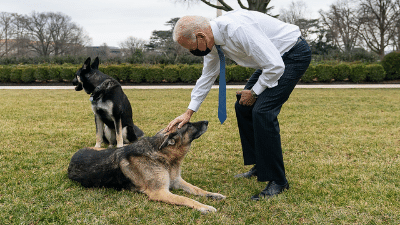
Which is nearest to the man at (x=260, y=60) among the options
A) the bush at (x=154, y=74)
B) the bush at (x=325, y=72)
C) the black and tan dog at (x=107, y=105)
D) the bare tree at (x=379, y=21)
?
the black and tan dog at (x=107, y=105)

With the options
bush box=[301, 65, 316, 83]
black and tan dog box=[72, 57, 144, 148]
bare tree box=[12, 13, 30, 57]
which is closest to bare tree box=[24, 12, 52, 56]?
bare tree box=[12, 13, 30, 57]

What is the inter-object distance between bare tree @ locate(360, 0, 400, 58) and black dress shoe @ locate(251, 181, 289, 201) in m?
35.9

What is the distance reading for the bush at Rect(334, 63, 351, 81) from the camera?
18297 mm

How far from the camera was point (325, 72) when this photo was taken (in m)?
18.3

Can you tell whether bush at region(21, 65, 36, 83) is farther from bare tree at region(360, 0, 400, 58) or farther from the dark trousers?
bare tree at region(360, 0, 400, 58)

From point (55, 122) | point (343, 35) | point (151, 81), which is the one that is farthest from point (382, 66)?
point (343, 35)

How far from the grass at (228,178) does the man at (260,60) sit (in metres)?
0.43

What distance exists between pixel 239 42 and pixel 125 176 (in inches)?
69.9

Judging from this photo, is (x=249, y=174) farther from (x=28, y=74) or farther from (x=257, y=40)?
(x=28, y=74)

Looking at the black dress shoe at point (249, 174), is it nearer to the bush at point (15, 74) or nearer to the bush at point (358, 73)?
the bush at point (358, 73)

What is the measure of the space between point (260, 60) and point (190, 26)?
67cm

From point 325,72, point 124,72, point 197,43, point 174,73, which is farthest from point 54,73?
point 197,43

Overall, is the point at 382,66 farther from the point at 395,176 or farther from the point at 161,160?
the point at 161,160

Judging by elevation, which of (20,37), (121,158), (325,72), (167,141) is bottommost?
(121,158)
